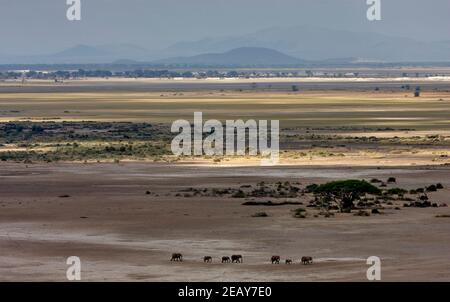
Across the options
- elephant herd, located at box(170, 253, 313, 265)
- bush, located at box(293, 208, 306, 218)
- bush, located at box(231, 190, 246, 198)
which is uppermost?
elephant herd, located at box(170, 253, 313, 265)

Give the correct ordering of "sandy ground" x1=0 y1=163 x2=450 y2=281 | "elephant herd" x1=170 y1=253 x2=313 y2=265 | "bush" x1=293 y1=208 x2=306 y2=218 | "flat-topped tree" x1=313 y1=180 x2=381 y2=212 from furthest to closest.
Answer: "flat-topped tree" x1=313 y1=180 x2=381 y2=212, "bush" x1=293 y1=208 x2=306 y2=218, "elephant herd" x1=170 y1=253 x2=313 y2=265, "sandy ground" x1=0 y1=163 x2=450 y2=281

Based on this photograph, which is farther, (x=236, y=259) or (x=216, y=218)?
(x=216, y=218)

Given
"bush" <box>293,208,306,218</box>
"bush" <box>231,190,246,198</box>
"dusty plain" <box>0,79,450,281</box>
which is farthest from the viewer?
"bush" <box>231,190,246,198</box>

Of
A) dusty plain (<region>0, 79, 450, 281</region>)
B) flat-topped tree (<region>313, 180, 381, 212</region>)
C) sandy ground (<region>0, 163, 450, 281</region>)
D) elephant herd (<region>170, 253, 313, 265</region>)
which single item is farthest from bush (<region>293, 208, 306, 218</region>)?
elephant herd (<region>170, 253, 313, 265</region>)

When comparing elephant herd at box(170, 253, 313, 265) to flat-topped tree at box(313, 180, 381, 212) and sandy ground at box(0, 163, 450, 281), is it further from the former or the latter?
flat-topped tree at box(313, 180, 381, 212)

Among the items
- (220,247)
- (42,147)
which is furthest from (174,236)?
(42,147)

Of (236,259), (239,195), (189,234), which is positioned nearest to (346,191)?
(239,195)

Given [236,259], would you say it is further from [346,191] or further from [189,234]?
[346,191]
